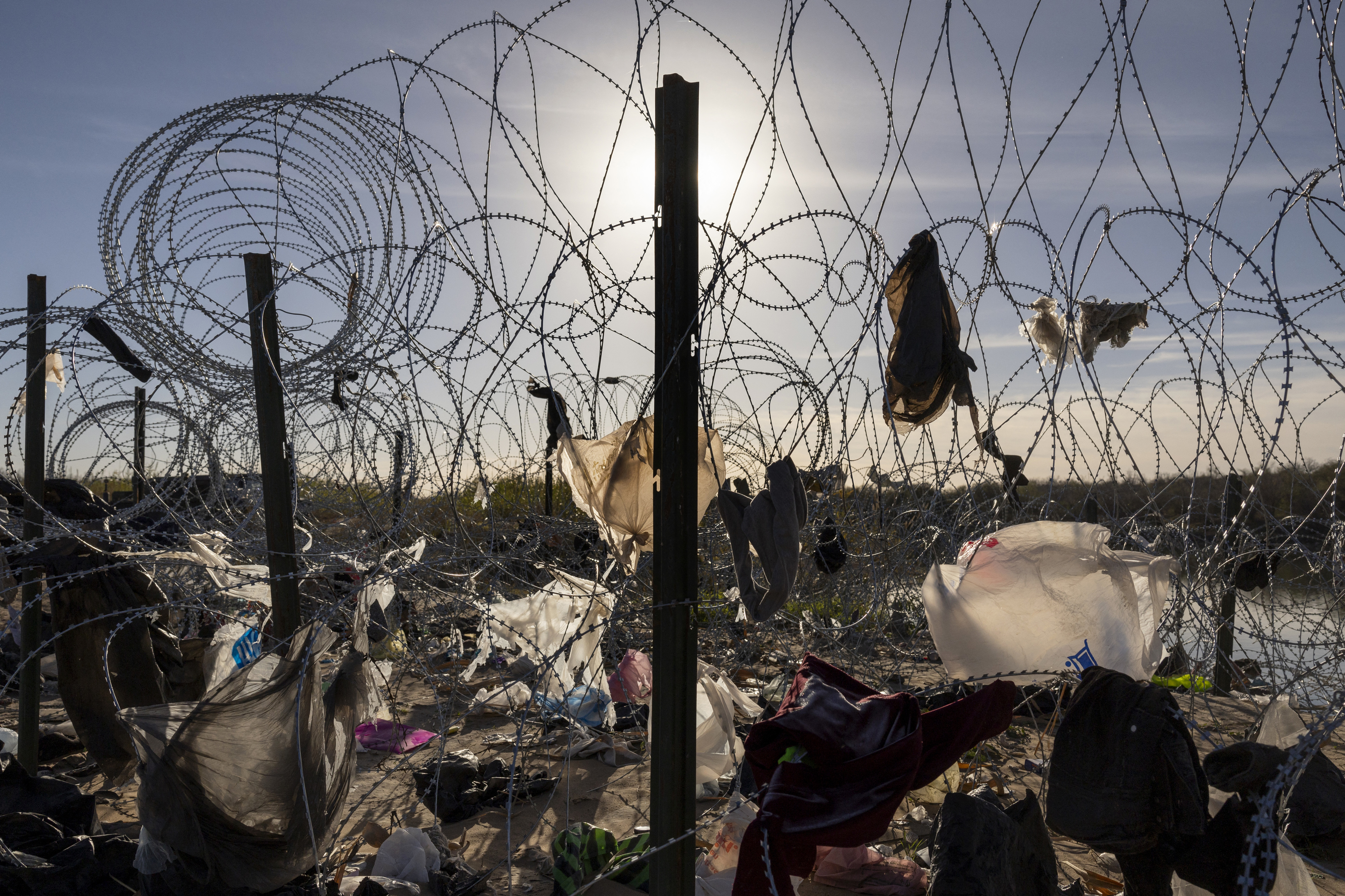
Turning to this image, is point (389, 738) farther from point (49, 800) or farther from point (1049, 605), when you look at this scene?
point (1049, 605)

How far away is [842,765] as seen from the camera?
1981 mm

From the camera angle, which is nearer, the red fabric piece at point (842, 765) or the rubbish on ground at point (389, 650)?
the red fabric piece at point (842, 765)

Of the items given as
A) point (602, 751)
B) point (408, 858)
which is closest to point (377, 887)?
point (408, 858)

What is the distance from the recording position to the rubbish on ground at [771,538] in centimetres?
200

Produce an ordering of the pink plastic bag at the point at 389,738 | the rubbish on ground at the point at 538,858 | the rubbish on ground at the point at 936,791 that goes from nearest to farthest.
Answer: the rubbish on ground at the point at 538,858 < the rubbish on ground at the point at 936,791 < the pink plastic bag at the point at 389,738

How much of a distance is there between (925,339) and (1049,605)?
91 cm

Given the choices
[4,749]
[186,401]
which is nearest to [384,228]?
[186,401]

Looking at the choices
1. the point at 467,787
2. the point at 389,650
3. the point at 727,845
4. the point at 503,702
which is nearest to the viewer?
the point at 727,845

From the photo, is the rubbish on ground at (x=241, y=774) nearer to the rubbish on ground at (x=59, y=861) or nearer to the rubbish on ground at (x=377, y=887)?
the rubbish on ground at (x=377, y=887)

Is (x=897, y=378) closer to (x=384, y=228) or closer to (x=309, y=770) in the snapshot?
(x=384, y=228)

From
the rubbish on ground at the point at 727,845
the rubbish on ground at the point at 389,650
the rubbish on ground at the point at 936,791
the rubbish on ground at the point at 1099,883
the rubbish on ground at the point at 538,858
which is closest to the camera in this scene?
the rubbish on ground at the point at 727,845

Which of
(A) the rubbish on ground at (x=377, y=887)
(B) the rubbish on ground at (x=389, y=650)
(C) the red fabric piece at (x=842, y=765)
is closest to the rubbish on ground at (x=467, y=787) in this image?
(A) the rubbish on ground at (x=377, y=887)

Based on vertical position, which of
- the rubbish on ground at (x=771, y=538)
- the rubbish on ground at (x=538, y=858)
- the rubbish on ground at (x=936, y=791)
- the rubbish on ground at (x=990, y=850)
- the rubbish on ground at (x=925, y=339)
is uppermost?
the rubbish on ground at (x=925, y=339)

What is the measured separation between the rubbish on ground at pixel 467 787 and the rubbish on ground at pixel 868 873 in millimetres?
1428
